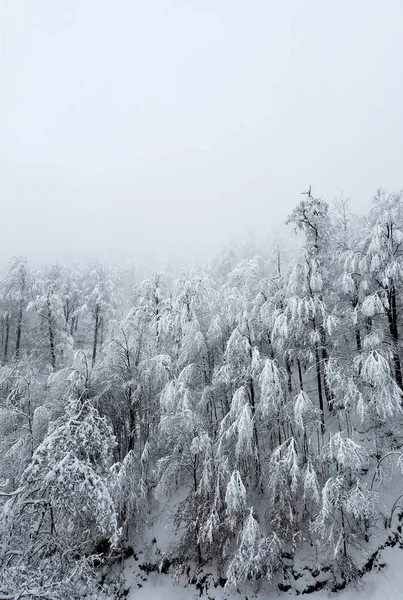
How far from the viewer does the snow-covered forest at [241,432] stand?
9.34m

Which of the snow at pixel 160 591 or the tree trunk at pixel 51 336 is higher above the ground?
the tree trunk at pixel 51 336

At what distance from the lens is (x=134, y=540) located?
1337 centimetres

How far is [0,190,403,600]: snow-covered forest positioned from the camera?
9336 mm

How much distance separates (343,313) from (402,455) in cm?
576

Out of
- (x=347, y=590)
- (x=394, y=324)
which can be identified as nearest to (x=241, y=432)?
(x=347, y=590)

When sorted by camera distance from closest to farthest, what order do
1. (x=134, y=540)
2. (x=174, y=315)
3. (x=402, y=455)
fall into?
1. (x=402, y=455)
2. (x=134, y=540)
3. (x=174, y=315)

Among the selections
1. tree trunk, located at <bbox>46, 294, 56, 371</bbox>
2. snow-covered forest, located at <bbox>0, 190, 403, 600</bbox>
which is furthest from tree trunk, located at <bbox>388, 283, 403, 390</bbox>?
tree trunk, located at <bbox>46, 294, 56, 371</bbox>

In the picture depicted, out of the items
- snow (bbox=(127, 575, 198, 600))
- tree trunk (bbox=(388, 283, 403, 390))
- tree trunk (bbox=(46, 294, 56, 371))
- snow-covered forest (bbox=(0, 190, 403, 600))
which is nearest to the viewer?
snow-covered forest (bbox=(0, 190, 403, 600))

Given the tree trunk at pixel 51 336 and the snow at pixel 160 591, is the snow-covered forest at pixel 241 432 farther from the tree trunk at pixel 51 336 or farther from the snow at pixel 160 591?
the tree trunk at pixel 51 336

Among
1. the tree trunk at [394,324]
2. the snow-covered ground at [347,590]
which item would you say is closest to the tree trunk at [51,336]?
the snow-covered ground at [347,590]

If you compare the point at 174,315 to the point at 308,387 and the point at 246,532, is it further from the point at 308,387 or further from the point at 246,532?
the point at 246,532

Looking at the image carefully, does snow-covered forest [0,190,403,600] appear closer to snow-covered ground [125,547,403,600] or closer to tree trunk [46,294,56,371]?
snow-covered ground [125,547,403,600]

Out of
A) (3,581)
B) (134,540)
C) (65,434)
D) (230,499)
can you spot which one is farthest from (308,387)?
Answer: (3,581)

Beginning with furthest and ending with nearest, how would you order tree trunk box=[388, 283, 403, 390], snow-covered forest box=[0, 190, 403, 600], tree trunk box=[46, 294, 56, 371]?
tree trunk box=[46, 294, 56, 371] < tree trunk box=[388, 283, 403, 390] < snow-covered forest box=[0, 190, 403, 600]
